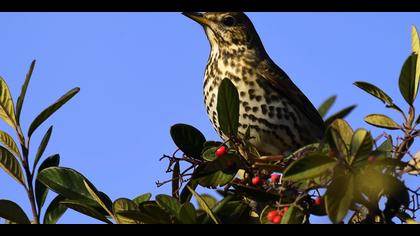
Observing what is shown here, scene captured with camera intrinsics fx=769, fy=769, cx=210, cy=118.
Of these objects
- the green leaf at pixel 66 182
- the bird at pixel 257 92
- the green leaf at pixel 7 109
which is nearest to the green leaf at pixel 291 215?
the green leaf at pixel 66 182

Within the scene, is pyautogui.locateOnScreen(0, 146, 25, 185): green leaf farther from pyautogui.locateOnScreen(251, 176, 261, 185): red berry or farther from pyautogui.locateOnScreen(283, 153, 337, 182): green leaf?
pyautogui.locateOnScreen(283, 153, 337, 182): green leaf

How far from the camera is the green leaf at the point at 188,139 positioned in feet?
9.37

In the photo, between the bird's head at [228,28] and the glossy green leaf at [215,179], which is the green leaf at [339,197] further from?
the bird's head at [228,28]

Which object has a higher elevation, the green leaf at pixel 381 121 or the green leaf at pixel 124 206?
the green leaf at pixel 124 206

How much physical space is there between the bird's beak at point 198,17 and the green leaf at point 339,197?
3153 mm

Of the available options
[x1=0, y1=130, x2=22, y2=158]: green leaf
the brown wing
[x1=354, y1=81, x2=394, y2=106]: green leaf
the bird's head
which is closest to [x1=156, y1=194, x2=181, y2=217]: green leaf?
[x1=0, y1=130, x2=22, y2=158]: green leaf

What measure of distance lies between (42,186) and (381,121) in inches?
48.3

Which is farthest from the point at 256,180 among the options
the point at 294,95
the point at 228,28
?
the point at 228,28

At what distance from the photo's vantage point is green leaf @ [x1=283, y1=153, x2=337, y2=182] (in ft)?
6.56

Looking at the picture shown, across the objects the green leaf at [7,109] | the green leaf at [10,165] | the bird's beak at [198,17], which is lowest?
the green leaf at [10,165]

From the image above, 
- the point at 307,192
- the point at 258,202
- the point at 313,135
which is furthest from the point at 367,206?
the point at 313,135

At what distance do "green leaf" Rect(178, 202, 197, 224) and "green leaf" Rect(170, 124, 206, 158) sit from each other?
0.70 metres
